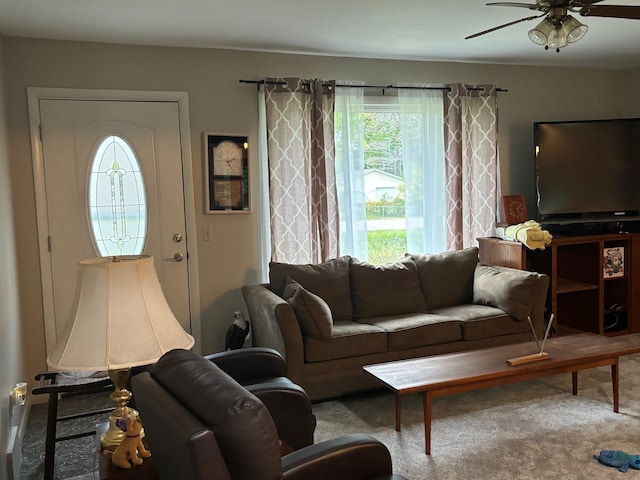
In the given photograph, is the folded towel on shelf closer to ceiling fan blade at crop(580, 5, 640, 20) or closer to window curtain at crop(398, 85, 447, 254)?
window curtain at crop(398, 85, 447, 254)

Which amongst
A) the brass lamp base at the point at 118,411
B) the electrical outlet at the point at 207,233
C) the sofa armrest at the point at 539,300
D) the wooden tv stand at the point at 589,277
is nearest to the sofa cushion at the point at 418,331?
the sofa armrest at the point at 539,300

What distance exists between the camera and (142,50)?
4074 millimetres

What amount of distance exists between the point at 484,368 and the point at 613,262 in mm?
2625

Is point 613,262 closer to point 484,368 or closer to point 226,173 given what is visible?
point 484,368

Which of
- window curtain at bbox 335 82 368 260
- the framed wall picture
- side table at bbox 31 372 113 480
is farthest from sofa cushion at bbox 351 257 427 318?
side table at bbox 31 372 113 480

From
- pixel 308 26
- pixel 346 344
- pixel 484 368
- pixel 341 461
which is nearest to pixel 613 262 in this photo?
pixel 484 368

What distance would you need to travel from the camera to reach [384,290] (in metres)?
4.25

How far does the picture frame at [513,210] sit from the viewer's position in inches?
194

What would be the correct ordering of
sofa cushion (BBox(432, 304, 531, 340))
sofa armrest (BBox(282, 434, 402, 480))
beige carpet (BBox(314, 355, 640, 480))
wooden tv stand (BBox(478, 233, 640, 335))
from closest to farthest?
sofa armrest (BBox(282, 434, 402, 480)), beige carpet (BBox(314, 355, 640, 480)), sofa cushion (BBox(432, 304, 531, 340)), wooden tv stand (BBox(478, 233, 640, 335))

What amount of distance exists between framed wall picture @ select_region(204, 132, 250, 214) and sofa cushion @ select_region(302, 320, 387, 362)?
127 cm

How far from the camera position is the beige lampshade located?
1779 millimetres

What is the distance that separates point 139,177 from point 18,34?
1.17 meters

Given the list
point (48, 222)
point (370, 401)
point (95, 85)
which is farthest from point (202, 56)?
point (370, 401)

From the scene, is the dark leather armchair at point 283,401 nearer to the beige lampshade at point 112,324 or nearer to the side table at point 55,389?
the side table at point 55,389
